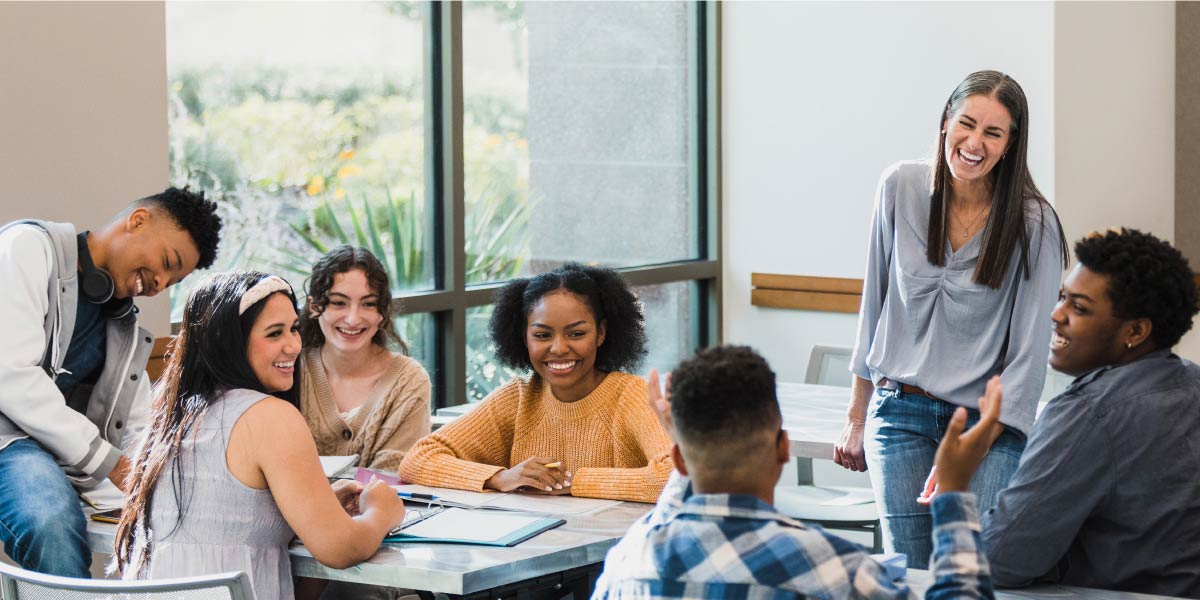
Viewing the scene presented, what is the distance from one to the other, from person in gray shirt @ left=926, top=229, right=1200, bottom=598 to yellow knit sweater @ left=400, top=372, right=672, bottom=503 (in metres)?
0.94

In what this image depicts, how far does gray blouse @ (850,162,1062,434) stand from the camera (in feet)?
8.47

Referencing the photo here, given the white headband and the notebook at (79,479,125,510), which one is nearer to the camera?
the white headband

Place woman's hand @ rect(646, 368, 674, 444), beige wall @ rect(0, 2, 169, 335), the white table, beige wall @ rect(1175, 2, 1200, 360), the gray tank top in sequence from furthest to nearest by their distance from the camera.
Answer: beige wall @ rect(1175, 2, 1200, 360)
beige wall @ rect(0, 2, 169, 335)
the gray tank top
the white table
woman's hand @ rect(646, 368, 674, 444)

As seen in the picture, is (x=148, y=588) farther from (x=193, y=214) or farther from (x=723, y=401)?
(x=193, y=214)

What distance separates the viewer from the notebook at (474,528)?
94.5 inches

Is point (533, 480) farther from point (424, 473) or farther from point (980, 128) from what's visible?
point (980, 128)

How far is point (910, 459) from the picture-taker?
263 cm

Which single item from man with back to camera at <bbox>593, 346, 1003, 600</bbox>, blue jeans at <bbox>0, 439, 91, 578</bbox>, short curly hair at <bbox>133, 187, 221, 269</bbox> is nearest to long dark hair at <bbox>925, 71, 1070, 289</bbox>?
man with back to camera at <bbox>593, 346, 1003, 600</bbox>

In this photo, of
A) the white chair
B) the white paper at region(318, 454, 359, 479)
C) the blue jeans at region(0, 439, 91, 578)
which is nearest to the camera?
the blue jeans at region(0, 439, 91, 578)

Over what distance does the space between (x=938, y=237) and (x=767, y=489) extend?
120 centimetres

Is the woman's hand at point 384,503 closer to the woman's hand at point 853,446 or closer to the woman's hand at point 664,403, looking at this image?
the woman's hand at point 664,403

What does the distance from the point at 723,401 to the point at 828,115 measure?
160 inches

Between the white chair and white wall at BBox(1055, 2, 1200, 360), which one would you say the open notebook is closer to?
the white chair

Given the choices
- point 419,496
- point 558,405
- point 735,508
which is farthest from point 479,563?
point 558,405
